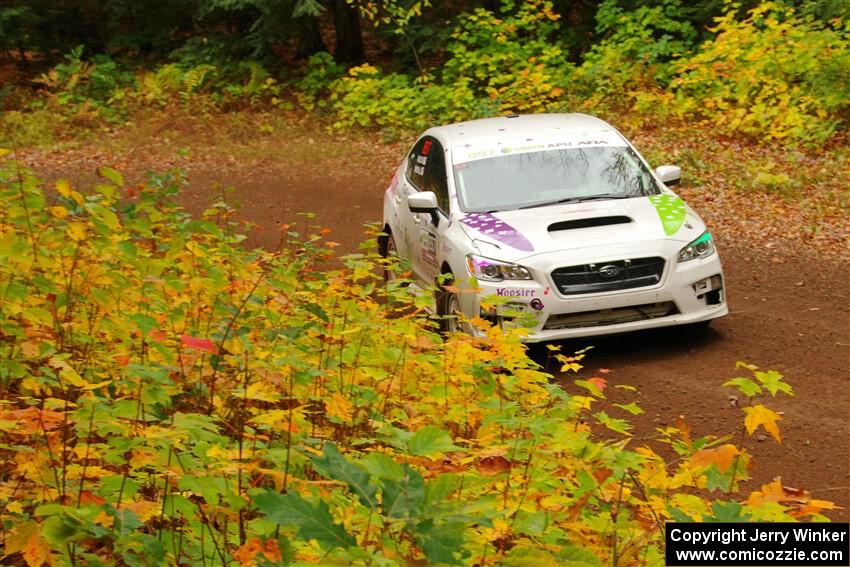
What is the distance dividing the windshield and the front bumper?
0.96 metres

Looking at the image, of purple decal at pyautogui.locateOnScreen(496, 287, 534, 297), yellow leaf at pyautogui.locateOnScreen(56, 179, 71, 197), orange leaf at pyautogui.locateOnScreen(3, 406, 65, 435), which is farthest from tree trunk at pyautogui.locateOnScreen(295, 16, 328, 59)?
orange leaf at pyautogui.locateOnScreen(3, 406, 65, 435)

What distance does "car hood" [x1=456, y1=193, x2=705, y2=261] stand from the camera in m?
8.34

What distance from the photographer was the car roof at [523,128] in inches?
385

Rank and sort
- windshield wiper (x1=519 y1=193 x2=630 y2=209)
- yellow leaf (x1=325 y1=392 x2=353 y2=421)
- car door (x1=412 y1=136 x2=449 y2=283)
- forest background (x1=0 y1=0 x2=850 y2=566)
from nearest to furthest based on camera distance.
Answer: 1. forest background (x1=0 y1=0 x2=850 y2=566)
2. yellow leaf (x1=325 y1=392 x2=353 y2=421)
3. windshield wiper (x1=519 y1=193 x2=630 y2=209)
4. car door (x1=412 y1=136 x2=449 y2=283)

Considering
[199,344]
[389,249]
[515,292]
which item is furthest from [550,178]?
[199,344]

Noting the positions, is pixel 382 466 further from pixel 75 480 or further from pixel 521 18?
pixel 521 18

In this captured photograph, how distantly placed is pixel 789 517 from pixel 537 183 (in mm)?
5774

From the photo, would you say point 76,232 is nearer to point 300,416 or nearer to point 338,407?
point 338,407

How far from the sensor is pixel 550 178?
9.26 metres

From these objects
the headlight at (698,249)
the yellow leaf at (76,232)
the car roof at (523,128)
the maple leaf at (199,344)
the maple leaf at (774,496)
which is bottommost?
the headlight at (698,249)

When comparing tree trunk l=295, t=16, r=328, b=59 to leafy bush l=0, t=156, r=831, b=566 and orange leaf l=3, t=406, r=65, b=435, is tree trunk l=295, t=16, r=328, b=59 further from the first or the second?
orange leaf l=3, t=406, r=65, b=435

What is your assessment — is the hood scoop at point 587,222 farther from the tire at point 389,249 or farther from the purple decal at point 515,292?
the tire at point 389,249

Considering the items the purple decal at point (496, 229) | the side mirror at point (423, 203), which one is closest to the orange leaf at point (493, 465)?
the purple decal at point (496, 229)

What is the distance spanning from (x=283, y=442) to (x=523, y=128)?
617 centimetres
